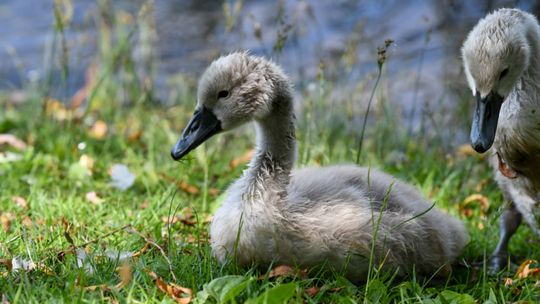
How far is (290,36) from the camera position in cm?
880

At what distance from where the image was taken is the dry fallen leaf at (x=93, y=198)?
454cm

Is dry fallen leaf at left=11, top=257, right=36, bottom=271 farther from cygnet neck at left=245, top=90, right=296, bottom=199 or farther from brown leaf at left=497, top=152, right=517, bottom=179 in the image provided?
brown leaf at left=497, top=152, right=517, bottom=179

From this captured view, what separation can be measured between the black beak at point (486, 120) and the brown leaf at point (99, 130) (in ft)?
11.2

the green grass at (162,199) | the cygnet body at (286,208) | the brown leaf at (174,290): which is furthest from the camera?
the cygnet body at (286,208)

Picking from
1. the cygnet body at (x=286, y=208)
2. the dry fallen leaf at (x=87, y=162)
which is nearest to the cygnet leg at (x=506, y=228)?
the cygnet body at (x=286, y=208)

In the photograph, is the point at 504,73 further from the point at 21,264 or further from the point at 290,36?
the point at 290,36

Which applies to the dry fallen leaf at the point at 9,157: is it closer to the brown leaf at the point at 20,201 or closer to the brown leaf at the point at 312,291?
the brown leaf at the point at 20,201

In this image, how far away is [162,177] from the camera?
519cm

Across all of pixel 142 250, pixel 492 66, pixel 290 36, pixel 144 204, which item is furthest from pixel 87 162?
pixel 290 36

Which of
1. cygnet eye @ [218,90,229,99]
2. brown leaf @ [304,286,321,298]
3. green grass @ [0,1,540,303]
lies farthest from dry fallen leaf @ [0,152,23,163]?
brown leaf @ [304,286,321,298]

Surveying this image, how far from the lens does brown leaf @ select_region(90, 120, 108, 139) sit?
243 inches

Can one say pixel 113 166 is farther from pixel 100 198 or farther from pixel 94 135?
pixel 94 135

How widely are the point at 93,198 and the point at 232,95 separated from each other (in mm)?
1393

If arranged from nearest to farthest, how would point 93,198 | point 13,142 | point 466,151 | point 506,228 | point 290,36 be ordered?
point 506,228
point 93,198
point 13,142
point 466,151
point 290,36
